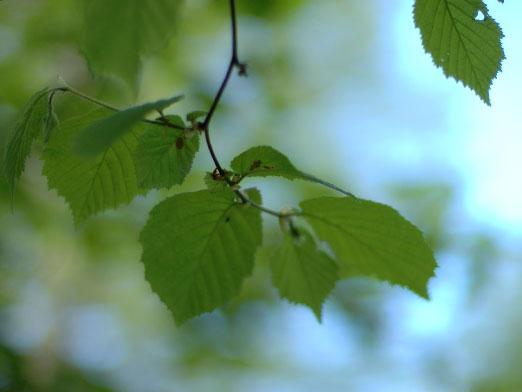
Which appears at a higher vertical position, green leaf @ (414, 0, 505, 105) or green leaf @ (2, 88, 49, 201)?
green leaf @ (414, 0, 505, 105)

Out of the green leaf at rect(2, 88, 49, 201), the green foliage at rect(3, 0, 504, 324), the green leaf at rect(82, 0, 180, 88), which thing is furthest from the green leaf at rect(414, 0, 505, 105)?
the green leaf at rect(2, 88, 49, 201)

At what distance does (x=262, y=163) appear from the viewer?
967 mm

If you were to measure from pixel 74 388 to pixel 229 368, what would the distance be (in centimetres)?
314

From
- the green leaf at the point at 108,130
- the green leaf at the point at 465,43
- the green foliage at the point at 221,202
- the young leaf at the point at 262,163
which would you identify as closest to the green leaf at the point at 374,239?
the green foliage at the point at 221,202

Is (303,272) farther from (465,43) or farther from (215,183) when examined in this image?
(465,43)

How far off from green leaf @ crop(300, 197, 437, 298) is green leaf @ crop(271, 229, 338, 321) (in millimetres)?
53

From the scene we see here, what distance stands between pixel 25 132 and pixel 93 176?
0.16 metres

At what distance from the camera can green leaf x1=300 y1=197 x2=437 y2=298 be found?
99 centimetres

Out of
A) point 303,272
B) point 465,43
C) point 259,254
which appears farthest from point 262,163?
point 259,254

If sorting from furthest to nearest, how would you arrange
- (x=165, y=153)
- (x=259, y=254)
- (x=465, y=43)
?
(x=259, y=254) < (x=465, y=43) < (x=165, y=153)

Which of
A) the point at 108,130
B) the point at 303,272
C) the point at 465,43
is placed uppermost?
the point at 465,43

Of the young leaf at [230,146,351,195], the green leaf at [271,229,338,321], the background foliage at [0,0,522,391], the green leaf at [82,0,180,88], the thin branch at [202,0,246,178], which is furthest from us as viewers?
the background foliage at [0,0,522,391]

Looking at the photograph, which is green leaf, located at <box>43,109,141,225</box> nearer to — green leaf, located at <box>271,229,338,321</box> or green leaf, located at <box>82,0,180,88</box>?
green leaf, located at <box>271,229,338,321</box>

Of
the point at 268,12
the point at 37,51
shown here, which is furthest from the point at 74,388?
the point at 268,12
